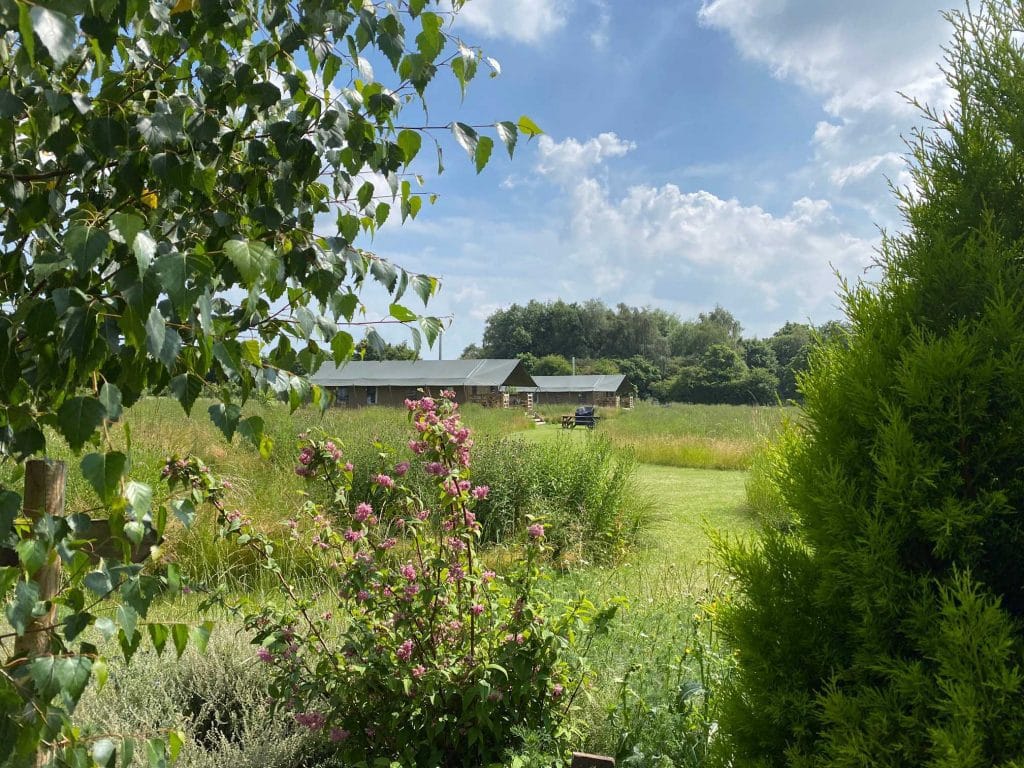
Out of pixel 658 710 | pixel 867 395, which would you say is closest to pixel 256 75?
pixel 867 395

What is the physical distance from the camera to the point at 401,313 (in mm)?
1604

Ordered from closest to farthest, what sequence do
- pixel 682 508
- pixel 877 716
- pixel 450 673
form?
1. pixel 877 716
2. pixel 450 673
3. pixel 682 508

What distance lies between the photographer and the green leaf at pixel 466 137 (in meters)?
1.48

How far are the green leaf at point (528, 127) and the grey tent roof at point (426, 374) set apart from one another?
125 feet

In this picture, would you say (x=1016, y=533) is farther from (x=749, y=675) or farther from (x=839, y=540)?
(x=749, y=675)

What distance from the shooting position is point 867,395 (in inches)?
65.1

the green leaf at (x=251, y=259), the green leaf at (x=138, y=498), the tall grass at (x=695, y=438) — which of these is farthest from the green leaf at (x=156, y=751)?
the tall grass at (x=695, y=438)

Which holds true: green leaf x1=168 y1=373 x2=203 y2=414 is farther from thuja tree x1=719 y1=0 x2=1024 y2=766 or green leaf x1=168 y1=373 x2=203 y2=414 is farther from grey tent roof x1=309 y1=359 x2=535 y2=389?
grey tent roof x1=309 y1=359 x2=535 y2=389

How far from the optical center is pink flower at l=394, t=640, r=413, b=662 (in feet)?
8.40

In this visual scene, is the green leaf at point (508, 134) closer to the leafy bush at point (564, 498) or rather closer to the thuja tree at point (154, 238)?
the thuja tree at point (154, 238)

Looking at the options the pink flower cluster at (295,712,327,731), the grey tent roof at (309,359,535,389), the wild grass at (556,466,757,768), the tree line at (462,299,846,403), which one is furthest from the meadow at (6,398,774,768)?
the tree line at (462,299,846,403)

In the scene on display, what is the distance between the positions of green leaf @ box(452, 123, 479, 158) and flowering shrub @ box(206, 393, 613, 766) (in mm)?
1211

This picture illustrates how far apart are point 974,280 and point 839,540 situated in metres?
0.70

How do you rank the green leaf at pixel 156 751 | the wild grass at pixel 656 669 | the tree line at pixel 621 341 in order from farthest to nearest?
the tree line at pixel 621 341
the wild grass at pixel 656 669
the green leaf at pixel 156 751
